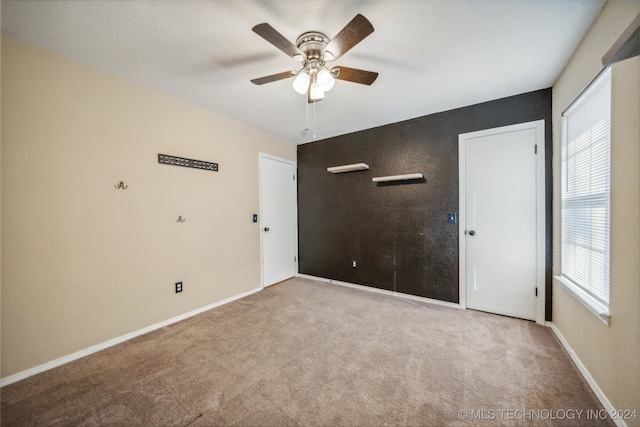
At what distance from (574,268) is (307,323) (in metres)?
2.56

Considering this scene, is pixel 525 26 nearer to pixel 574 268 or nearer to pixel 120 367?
pixel 574 268

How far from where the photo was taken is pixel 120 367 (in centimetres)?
190

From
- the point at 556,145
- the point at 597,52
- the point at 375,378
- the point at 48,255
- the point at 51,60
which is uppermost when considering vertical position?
the point at 51,60

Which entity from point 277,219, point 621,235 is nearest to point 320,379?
point 621,235

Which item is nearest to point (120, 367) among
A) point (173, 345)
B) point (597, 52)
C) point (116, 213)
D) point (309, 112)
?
point (173, 345)

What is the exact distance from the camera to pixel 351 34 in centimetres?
138

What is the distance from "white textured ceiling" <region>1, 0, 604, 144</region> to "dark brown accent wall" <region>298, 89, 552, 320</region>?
424mm

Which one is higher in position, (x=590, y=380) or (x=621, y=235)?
(x=621, y=235)

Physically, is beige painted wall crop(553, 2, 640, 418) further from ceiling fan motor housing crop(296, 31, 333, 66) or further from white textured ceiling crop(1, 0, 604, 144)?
ceiling fan motor housing crop(296, 31, 333, 66)

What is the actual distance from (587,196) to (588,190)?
49 mm

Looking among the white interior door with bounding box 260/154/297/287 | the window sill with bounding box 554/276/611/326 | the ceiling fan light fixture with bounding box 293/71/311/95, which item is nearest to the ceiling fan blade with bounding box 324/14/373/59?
the ceiling fan light fixture with bounding box 293/71/311/95

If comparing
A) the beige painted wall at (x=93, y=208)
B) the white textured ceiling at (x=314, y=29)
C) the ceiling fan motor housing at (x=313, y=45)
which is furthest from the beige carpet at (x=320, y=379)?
the white textured ceiling at (x=314, y=29)

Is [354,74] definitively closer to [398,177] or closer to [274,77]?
[274,77]

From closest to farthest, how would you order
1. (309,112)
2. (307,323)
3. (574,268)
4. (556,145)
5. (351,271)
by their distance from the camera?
1. (574,268)
2. (556,145)
3. (307,323)
4. (309,112)
5. (351,271)
